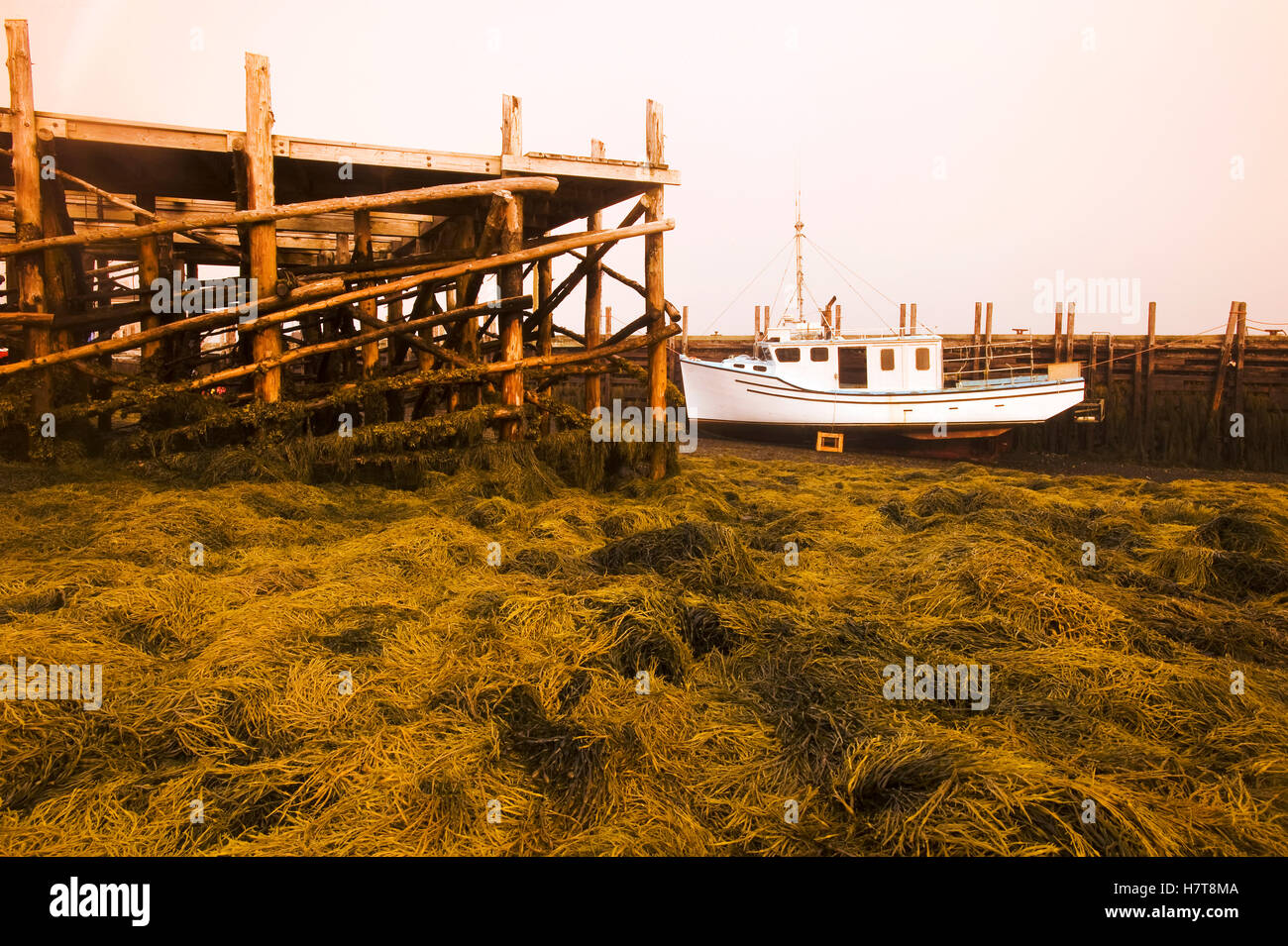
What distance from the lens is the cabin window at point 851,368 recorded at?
21969mm

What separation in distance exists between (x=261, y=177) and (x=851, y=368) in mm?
17934

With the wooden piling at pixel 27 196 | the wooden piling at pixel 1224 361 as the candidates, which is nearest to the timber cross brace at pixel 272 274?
the wooden piling at pixel 27 196

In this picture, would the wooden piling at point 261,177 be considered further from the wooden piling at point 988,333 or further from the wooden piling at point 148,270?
the wooden piling at point 988,333

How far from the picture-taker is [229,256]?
12281 millimetres

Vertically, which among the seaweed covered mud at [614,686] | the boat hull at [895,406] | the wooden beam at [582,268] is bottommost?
the seaweed covered mud at [614,686]

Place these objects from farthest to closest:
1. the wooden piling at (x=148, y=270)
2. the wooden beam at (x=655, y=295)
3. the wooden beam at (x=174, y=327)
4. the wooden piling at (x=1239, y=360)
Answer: the wooden piling at (x=1239, y=360)
the wooden beam at (x=655, y=295)
the wooden piling at (x=148, y=270)
the wooden beam at (x=174, y=327)

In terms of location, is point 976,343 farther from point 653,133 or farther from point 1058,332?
point 653,133

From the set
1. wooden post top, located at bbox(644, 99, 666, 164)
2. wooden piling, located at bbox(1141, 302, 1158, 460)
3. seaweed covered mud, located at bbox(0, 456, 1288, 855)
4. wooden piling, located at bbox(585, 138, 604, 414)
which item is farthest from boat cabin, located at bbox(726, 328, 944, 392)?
seaweed covered mud, located at bbox(0, 456, 1288, 855)

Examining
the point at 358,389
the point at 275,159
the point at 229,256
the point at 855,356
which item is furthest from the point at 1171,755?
the point at 855,356

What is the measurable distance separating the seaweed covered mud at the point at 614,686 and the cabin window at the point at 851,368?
1582cm

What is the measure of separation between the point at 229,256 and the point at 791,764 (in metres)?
12.9

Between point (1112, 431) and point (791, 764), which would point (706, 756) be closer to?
point (791, 764)

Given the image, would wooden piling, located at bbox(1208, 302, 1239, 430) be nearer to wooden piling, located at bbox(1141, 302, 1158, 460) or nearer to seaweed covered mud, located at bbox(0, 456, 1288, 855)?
wooden piling, located at bbox(1141, 302, 1158, 460)

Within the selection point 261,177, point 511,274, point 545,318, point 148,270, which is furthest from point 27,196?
point 545,318
